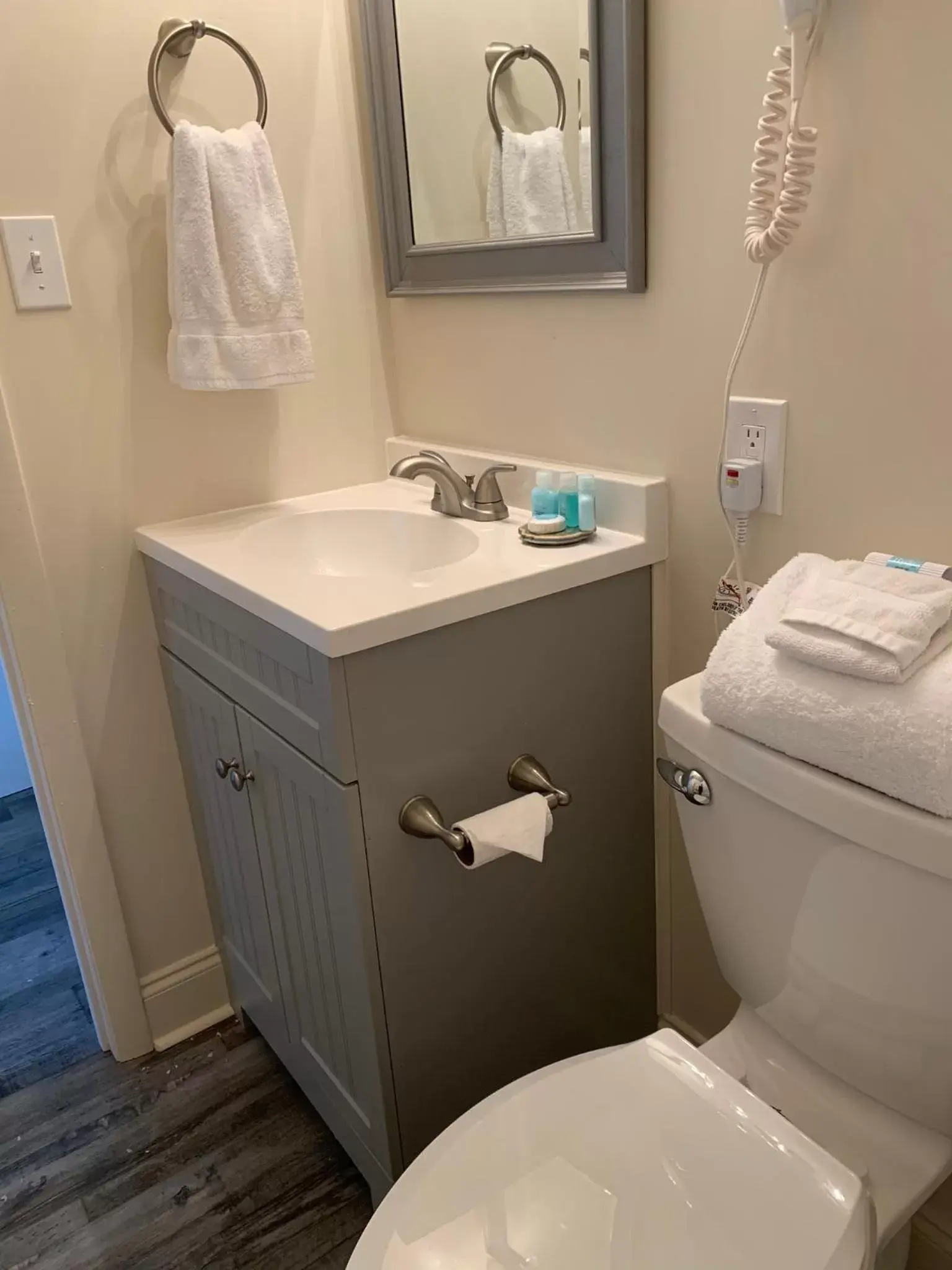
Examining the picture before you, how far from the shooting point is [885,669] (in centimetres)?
77

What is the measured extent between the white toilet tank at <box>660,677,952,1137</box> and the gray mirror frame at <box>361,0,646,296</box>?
56cm

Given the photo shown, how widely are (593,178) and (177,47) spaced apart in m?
0.63

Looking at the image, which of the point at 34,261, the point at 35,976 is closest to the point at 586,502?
the point at 34,261

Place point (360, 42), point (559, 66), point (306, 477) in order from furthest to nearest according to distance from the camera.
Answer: point (306, 477), point (360, 42), point (559, 66)

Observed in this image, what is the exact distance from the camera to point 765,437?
108 centimetres

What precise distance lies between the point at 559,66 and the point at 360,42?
46cm

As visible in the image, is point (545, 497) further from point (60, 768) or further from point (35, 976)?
point (35, 976)

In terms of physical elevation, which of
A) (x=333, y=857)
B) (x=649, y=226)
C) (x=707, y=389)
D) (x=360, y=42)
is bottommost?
(x=333, y=857)

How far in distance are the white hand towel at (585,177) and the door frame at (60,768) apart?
2.69 feet

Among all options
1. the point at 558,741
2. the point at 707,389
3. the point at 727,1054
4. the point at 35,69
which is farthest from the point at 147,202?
the point at 727,1054

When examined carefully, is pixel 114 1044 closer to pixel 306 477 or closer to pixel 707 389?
pixel 306 477

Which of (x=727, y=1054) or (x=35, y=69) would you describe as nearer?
(x=727, y=1054)

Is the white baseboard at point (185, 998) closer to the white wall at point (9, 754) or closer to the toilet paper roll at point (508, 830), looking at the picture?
the toilet paper roll at point (508, 830)

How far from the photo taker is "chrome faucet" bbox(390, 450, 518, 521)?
1362 mm
